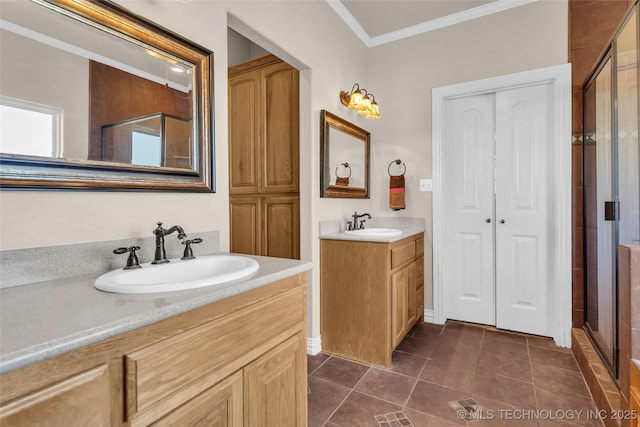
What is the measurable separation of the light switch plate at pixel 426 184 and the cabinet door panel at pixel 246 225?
145cm

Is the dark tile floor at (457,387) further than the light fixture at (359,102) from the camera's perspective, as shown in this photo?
No

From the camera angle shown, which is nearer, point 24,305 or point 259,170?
point 24,305

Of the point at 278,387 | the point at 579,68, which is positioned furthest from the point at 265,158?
the point at 579,68

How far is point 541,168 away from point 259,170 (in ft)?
7.34

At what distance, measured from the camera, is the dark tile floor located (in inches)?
61.1

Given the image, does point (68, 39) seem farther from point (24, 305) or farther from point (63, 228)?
point (24, 305)

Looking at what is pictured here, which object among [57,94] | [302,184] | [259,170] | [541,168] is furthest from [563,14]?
[57,94]

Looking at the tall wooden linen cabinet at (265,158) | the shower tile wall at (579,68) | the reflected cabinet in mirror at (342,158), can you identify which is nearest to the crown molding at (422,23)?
the shower tile wall at (579,68)

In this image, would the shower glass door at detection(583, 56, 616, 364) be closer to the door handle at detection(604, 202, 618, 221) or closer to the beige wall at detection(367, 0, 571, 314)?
the door handle at detection(604, 202, 618, 221)

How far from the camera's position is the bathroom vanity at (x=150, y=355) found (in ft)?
1.84

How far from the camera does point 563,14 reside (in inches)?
92.1

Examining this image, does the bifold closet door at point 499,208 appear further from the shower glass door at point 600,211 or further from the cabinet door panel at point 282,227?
the cabinet door panel at point 282,227

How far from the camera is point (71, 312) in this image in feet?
2.25

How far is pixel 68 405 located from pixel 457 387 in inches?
73.7
